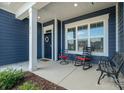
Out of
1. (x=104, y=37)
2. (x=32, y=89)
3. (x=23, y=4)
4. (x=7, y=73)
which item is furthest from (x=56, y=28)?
→ (x=32, y=89)

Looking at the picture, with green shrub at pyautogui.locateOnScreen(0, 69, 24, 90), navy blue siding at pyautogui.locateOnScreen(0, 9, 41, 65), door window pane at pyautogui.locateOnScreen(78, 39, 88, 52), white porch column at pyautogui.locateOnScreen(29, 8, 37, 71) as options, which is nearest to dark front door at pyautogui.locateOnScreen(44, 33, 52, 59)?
navy blue siding at pyautogui.locateOnScreen(0, 9, 41, 65)

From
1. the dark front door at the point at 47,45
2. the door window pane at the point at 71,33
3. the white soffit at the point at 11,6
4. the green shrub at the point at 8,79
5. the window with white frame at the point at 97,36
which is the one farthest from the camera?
the dark front door at the point at 47,45

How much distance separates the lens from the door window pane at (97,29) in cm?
486

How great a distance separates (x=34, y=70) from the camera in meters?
3.94

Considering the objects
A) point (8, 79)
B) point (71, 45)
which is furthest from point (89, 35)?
point (8, 79)

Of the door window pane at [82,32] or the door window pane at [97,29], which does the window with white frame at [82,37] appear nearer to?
the door window pane at [82,32]

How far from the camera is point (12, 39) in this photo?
5.21 m

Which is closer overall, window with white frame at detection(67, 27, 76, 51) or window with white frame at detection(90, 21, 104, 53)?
window with white frame at detection(90, 21, 104, 53)

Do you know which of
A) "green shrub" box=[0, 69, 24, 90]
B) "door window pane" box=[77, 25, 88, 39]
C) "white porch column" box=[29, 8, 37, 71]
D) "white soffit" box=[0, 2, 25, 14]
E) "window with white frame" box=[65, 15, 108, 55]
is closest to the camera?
"green shrub" box=[0, 69, 24, 90]

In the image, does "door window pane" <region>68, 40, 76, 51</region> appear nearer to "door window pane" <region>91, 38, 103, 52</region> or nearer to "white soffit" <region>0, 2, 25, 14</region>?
"door window pane" <region>91, 38, 103, 52</region>

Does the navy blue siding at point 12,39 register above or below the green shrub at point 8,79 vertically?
above

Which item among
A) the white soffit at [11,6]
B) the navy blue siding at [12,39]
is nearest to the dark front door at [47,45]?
the navy blue siding at [12,39]

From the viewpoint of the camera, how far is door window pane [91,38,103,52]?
495 cm

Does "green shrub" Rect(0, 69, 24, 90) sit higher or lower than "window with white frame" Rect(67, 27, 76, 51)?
lower
